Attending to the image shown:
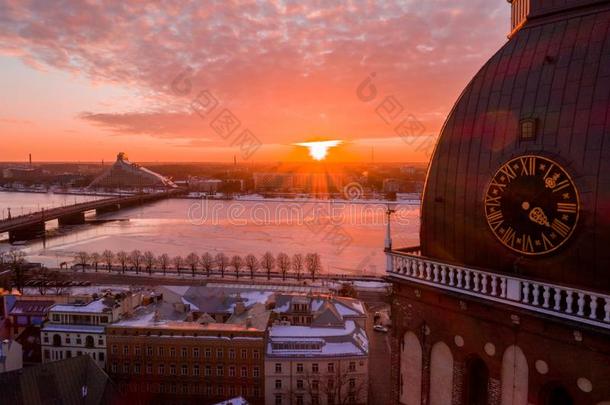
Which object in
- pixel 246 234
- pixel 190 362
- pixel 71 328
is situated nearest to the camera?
pixel 190 362

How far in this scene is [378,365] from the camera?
998 inches

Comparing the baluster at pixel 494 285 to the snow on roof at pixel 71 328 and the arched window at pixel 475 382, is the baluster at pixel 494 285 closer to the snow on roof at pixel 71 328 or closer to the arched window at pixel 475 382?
the arched window at pixel 475 382

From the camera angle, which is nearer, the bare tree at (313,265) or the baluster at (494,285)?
the baluster at (494,285)

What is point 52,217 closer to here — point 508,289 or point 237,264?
point 237,264

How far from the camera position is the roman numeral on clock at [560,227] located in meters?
6.14

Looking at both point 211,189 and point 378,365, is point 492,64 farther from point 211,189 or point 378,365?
point 211,189

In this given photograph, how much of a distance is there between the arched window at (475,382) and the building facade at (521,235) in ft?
0.05

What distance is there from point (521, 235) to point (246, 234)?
61.6 meters

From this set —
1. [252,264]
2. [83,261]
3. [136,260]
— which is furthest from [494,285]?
[83,261]

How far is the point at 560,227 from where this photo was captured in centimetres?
620

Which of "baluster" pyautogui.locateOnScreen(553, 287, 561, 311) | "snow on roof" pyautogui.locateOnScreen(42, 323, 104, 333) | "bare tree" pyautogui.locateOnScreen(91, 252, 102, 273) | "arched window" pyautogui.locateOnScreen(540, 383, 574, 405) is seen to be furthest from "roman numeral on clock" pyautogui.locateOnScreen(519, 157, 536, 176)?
"bare tree" pyautogui.locateOnScreen(91, 252, 102, 273)

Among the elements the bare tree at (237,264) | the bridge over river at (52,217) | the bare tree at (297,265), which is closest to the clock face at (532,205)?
the bare tree at (297,265)

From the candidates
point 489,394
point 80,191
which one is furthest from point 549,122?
point 80,191

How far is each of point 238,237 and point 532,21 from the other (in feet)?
193
